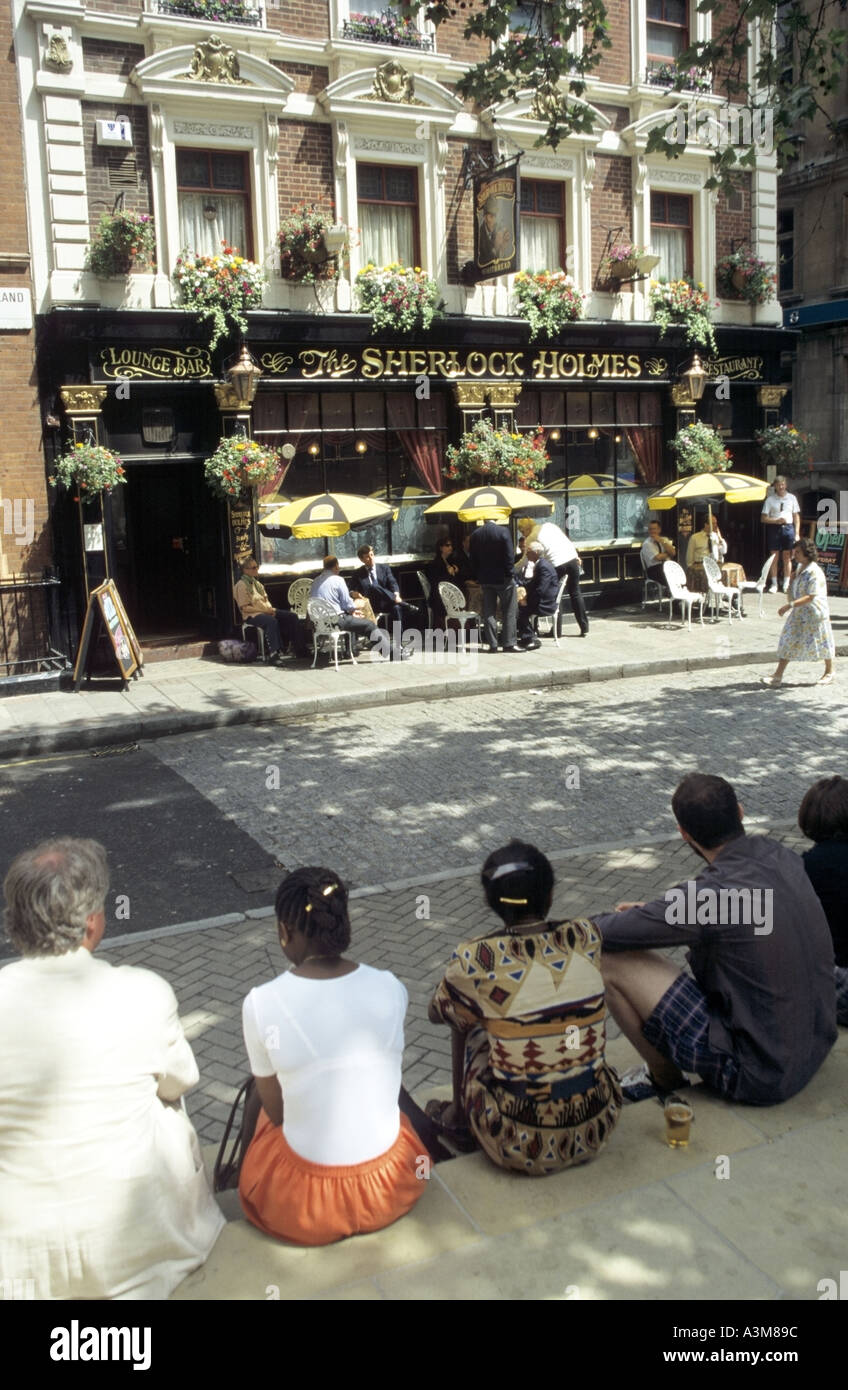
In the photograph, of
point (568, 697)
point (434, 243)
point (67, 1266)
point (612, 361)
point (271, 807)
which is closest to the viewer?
point (67, 1266)

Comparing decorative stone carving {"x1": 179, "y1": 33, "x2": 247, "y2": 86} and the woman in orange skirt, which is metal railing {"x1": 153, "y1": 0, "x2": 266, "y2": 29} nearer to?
decorative stone carving {"x1": 179, "y1": 33, "x2": 247, "y2": 86}

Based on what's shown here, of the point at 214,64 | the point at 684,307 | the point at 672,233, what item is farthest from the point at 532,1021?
the point at 672,233

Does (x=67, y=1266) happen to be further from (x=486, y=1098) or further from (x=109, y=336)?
(x=109, y=336)

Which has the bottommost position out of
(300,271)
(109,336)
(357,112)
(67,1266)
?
(67,1266)

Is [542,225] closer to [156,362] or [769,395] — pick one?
A: [769,395]

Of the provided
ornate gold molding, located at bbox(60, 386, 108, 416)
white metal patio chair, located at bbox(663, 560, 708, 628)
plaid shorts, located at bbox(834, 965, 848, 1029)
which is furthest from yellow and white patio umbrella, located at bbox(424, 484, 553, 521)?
plaid shorts, located at bbox(834, 965, 848, 1029)

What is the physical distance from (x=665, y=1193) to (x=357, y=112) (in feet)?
52.2

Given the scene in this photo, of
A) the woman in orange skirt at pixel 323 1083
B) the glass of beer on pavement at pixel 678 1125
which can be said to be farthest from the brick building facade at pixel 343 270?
the glass of beer on pavement at pixel 678 1125

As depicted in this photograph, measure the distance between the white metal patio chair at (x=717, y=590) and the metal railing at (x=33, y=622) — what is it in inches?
364

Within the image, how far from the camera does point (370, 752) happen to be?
10.7m

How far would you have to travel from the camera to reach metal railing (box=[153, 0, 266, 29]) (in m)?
14.8

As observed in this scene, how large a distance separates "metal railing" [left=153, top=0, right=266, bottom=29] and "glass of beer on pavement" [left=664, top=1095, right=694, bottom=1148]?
1532cm

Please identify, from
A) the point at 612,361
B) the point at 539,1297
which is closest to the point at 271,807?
the point at 539,1297

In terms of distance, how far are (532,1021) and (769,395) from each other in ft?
63.8
